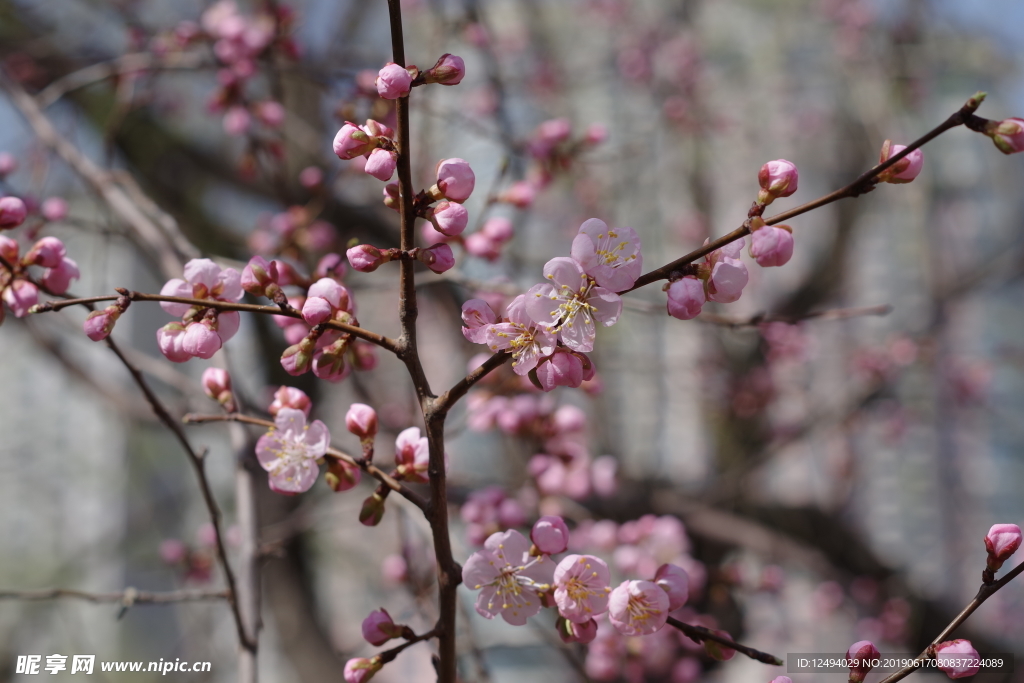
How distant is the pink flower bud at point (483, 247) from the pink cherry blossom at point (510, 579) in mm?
641

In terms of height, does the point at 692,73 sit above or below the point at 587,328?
above

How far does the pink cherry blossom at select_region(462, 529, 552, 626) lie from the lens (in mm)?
803

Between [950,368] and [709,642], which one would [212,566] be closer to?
[709,642]

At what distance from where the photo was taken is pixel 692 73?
423 centimetres

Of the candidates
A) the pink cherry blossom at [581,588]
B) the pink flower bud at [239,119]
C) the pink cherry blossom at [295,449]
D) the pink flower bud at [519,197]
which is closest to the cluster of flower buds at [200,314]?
the pink cherry blossom at [295,449]

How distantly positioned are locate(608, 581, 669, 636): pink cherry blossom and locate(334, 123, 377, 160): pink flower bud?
0.54m

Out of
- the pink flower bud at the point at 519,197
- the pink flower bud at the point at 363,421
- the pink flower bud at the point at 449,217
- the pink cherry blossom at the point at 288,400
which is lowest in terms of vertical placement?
the pink flower bud at the point at 363,421

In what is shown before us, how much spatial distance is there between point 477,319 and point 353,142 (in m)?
0.23

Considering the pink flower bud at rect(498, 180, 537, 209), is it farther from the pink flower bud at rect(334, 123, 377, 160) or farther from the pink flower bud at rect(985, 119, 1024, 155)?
the pink flower bud at rect(985, 119, 1024, 155)

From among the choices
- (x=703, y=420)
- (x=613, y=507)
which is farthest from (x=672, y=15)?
(x=613, y=507)

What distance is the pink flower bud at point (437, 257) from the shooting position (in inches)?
28.5

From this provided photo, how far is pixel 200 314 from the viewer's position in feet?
2.65

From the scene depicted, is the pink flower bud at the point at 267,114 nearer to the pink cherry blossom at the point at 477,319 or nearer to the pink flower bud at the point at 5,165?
the pink flower bud at the point at 5,165

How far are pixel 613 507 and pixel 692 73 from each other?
2820 millimetres
